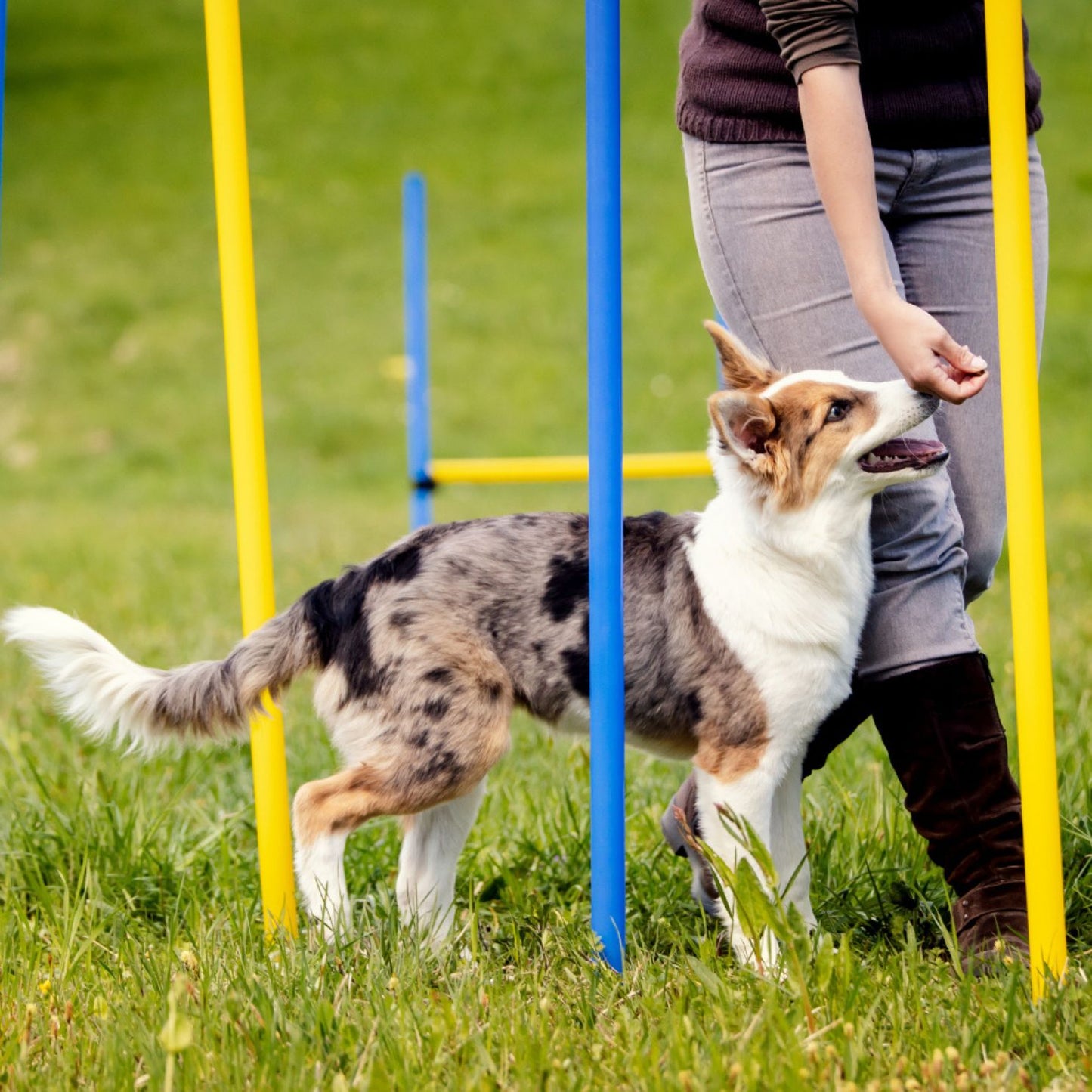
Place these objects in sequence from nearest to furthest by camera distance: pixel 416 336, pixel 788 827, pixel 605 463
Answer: pixel 605 463, pixel 788 827, pixel 416 336

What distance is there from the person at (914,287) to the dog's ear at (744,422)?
0.16 m

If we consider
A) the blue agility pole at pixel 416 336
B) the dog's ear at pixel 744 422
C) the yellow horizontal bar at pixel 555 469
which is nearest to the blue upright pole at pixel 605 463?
the dog's ear at pixel 744 422

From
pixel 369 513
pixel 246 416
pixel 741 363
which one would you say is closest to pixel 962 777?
pixel 741 363

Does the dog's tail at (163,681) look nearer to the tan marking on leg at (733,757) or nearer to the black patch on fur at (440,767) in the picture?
the black patch on fur at (440,767)

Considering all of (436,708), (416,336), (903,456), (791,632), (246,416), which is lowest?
(436,708)

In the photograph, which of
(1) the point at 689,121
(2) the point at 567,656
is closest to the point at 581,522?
(2) the point at 567,656

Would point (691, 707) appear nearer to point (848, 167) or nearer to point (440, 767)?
point (440, 767)

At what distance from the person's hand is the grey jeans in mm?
303

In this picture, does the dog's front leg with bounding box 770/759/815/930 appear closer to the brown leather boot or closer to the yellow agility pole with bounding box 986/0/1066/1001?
the brown leather boot

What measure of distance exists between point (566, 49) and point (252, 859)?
58.4 feet

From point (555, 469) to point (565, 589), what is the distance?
1938 mm

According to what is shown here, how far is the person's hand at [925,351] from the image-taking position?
7.49ft

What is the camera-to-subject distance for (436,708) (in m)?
2.67

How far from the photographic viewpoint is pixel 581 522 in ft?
9.49
